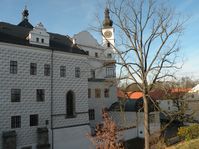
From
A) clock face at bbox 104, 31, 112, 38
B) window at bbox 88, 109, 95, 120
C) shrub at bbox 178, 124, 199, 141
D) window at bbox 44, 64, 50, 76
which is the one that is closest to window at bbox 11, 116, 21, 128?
window at bbox 44, 64, 50, 76

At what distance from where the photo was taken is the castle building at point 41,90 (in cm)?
2030

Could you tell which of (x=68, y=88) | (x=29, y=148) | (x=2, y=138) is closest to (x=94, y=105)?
(x=68, y=88)

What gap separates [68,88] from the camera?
25.0 m

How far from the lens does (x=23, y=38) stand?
894 inches

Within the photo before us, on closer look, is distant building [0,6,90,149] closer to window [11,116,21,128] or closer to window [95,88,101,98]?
window [11,116,21,128]

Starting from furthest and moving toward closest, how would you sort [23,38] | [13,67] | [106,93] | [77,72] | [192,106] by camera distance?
[192,106] → [106,93] → [77,72] → [23,38] → [13,67]

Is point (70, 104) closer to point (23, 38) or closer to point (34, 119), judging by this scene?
point (34, 119)

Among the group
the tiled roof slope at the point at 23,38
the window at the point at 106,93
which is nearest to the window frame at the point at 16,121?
the tiled roof slope at the point at 23,38

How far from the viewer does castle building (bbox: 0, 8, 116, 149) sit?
20.3 meters

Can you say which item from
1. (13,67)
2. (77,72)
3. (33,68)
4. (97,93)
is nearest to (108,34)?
(97,93)

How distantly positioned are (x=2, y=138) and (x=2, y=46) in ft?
23.8

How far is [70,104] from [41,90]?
4.08 metres

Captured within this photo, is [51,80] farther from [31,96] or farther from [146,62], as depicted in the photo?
[146,62]

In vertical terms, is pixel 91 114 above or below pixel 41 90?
below
